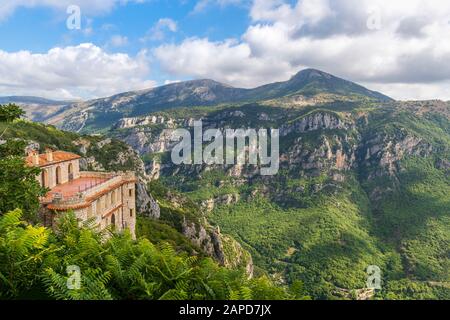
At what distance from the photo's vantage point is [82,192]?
3762 centimetres

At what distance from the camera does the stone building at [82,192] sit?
114 ft

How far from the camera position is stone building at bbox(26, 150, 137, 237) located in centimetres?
3475

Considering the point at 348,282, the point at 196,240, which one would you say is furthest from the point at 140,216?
the point at 348,282

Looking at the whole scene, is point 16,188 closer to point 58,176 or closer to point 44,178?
point 44,178

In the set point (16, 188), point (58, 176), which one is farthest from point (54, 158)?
point (16, 188)

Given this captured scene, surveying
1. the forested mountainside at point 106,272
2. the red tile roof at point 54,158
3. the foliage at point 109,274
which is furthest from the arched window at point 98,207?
the foliage at point 109,274

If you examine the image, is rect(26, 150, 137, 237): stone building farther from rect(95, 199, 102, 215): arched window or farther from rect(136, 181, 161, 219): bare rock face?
rect(136, 181, 161, 219): bare rock face

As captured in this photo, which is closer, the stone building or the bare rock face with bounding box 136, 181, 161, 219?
the stone building

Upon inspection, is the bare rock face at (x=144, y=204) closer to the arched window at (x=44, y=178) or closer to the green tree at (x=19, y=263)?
the arched window at (x=44, y=178)

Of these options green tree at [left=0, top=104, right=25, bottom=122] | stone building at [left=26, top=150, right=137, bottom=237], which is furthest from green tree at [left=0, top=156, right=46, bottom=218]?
stone building at [left=26, top=150, right=137, bottom=237]

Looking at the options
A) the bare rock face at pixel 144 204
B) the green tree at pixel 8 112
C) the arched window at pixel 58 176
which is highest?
the green tree at pixel 8 112
